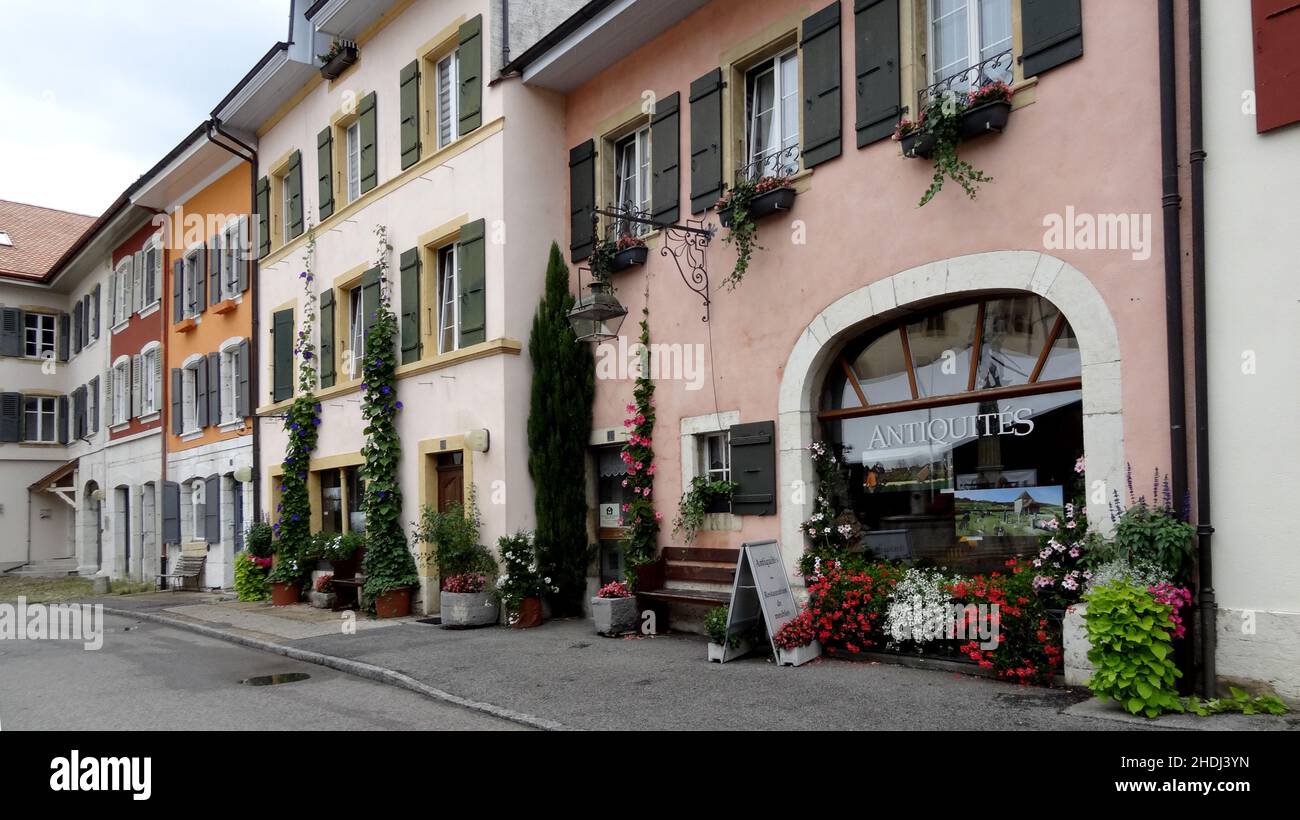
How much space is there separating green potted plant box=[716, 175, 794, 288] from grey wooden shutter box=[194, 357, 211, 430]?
1504 centimetres

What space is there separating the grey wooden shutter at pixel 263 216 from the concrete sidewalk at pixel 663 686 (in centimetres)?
970

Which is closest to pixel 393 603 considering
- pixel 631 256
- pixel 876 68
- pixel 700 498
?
pixel 700 498

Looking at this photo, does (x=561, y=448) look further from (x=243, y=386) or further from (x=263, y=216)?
(x=263, y=216)

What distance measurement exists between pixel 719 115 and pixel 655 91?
139cm

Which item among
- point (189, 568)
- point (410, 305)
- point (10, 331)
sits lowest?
point (189, 568)

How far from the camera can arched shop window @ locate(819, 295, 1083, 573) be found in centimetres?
824

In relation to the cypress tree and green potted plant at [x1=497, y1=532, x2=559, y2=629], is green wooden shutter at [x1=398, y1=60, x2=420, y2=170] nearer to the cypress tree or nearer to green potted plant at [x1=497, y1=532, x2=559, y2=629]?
the cypress tree

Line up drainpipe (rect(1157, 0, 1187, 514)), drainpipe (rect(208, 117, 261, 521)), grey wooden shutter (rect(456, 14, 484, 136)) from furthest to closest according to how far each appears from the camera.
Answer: drainpipe (rect(208, 117, 261, 521)) < grey wooden shutter (rect(456, 14, 484, 136)) < drainpipe (rect(1157, 0, 1187, 514))

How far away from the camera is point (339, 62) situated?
1686cm

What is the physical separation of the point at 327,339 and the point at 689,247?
8323 mm

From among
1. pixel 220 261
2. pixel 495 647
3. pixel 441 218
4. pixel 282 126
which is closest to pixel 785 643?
pixel 495 647

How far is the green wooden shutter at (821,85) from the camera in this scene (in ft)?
31.8

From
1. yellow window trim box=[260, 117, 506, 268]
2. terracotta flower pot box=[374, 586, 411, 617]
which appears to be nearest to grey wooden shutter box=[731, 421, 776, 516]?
yellow window trim box=[260, 117, 506, 268]
